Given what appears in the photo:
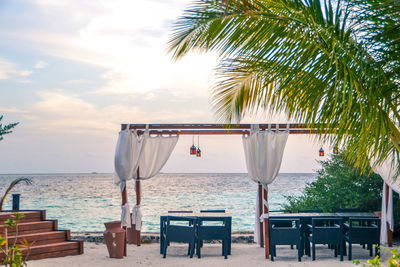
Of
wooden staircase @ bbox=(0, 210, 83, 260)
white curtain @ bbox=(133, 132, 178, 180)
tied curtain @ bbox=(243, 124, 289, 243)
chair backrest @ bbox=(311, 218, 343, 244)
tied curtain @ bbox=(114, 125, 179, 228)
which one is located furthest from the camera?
white curtain @ bbox=(133, 132, 178, 180)

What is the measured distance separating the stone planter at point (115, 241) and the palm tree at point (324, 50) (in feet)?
17.0

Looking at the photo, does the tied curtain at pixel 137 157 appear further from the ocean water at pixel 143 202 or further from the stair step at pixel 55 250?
the ocean water at pixel 143 202

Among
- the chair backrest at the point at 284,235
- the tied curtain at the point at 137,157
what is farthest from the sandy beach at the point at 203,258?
the tied curtain at the point at 137,157

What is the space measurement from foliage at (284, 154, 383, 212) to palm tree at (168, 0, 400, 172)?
746 cm

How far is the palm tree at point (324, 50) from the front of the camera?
2.74 meters

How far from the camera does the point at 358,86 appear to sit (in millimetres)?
2760

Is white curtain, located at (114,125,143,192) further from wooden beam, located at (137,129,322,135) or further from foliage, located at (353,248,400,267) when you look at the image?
foliage, located at (353,248,400,267)

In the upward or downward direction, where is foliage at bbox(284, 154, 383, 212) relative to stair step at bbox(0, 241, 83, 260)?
upward

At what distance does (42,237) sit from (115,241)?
1.25 m

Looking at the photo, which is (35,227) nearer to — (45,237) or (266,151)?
(45,237)

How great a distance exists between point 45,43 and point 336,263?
1094 cm

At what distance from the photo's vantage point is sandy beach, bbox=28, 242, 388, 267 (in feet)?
22.7

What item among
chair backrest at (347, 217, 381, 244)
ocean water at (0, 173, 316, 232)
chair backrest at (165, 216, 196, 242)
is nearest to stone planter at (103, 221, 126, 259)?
chair backrest at (165, 216, 196, 242)

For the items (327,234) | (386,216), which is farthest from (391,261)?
(386,216)
